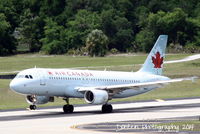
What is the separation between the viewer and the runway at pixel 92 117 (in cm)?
4012

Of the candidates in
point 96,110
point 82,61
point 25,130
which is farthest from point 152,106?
point 82,61

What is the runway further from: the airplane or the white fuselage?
the white fuselage

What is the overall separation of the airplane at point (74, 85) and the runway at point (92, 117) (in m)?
1.15

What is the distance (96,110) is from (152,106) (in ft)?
18.3

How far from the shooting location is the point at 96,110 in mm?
56156

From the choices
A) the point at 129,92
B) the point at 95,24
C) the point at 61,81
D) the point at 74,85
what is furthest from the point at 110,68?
the point at 61,81

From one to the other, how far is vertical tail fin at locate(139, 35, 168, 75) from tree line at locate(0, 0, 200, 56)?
78927mm

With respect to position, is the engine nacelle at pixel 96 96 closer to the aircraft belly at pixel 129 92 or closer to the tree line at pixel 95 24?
the aircraft belly at pixel 129 92

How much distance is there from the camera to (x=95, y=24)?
156875mm

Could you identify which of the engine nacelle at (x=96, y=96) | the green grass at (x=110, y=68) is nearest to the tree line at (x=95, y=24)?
the green grass at (x=110, y=68)

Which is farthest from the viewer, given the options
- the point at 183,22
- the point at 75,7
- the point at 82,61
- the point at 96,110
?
the point at 75,7

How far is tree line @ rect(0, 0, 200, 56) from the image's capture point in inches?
5999

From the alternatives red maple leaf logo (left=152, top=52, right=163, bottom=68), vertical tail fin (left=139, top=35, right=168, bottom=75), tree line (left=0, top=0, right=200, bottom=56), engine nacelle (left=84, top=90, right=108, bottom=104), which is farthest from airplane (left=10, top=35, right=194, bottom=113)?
tree line (left=0, top=0, right=200, bottom=56)

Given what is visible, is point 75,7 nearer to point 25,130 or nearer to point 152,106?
point 152,106
